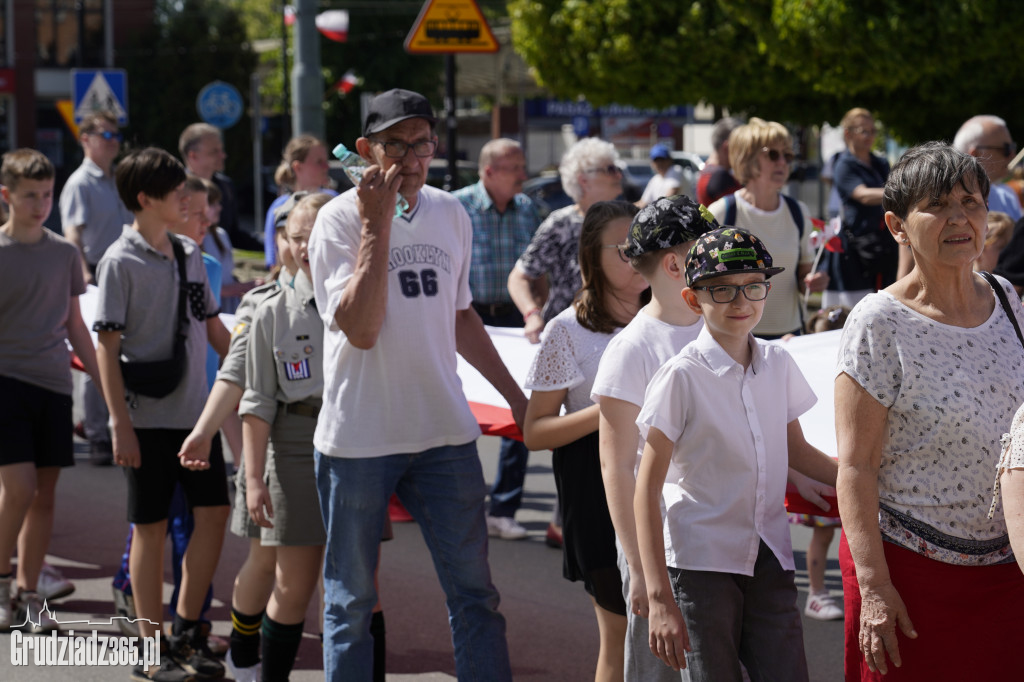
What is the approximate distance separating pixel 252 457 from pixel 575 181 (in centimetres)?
337

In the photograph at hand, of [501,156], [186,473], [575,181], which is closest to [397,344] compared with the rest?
[186,473]

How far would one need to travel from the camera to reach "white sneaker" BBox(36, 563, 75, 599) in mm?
6095

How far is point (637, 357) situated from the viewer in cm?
349

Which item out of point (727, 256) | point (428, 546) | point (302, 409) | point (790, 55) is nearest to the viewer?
point (727, 256)

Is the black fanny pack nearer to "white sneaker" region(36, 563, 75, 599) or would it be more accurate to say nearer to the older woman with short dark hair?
"white sneaker" region(36, 563, 75, 599)

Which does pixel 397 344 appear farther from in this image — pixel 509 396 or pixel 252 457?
pixel 252 457

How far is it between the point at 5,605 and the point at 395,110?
10.7 ft

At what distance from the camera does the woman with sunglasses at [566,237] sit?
7.07 m

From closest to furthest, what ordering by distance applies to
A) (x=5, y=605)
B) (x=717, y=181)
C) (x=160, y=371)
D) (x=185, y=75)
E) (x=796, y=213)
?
(x=160, y=371) < (x=5, y=605) < (x=796, y=213) < (x=717, y=181) < (x=185, y=75)

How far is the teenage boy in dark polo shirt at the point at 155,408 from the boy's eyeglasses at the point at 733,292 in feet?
8.12

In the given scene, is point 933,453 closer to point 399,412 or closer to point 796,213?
point 399,412

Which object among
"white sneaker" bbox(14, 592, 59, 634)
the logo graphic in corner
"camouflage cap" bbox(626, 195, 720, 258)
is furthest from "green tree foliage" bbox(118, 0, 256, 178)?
"camouflage cap" bbox(626, 195, 720, 258)

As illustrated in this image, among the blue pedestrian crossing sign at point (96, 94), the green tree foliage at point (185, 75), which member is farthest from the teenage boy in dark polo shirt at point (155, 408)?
the green tree foliage at point (185, 75)

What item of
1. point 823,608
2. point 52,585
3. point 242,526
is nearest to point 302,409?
point 242,526
